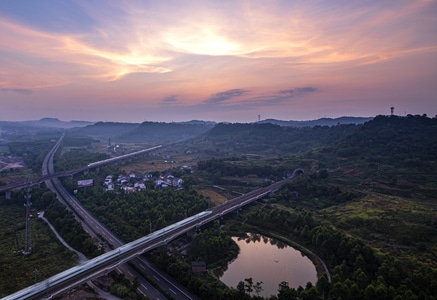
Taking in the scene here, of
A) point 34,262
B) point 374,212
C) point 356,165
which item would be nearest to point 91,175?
point 34,262

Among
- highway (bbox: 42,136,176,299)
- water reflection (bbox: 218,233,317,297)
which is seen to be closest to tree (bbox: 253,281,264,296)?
water reflection (bbox: 218,233,317,297)

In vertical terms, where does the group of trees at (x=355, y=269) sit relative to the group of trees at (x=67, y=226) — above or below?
below

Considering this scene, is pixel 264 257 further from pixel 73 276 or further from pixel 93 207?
pixel 93 207

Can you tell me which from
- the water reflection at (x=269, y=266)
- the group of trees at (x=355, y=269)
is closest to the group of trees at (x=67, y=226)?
the water reflection at (x=269, y=266)

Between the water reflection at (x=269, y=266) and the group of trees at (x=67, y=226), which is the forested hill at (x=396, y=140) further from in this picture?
the group of trees at (x=67, y=226)

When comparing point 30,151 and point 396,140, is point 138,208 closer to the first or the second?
point 396,140

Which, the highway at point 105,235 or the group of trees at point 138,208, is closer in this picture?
the highway at point 105,235

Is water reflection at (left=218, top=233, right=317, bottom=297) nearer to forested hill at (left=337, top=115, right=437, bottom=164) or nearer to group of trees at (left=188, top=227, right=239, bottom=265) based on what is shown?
group of trees at (left=188, top=227, right=239, bottom=265)
